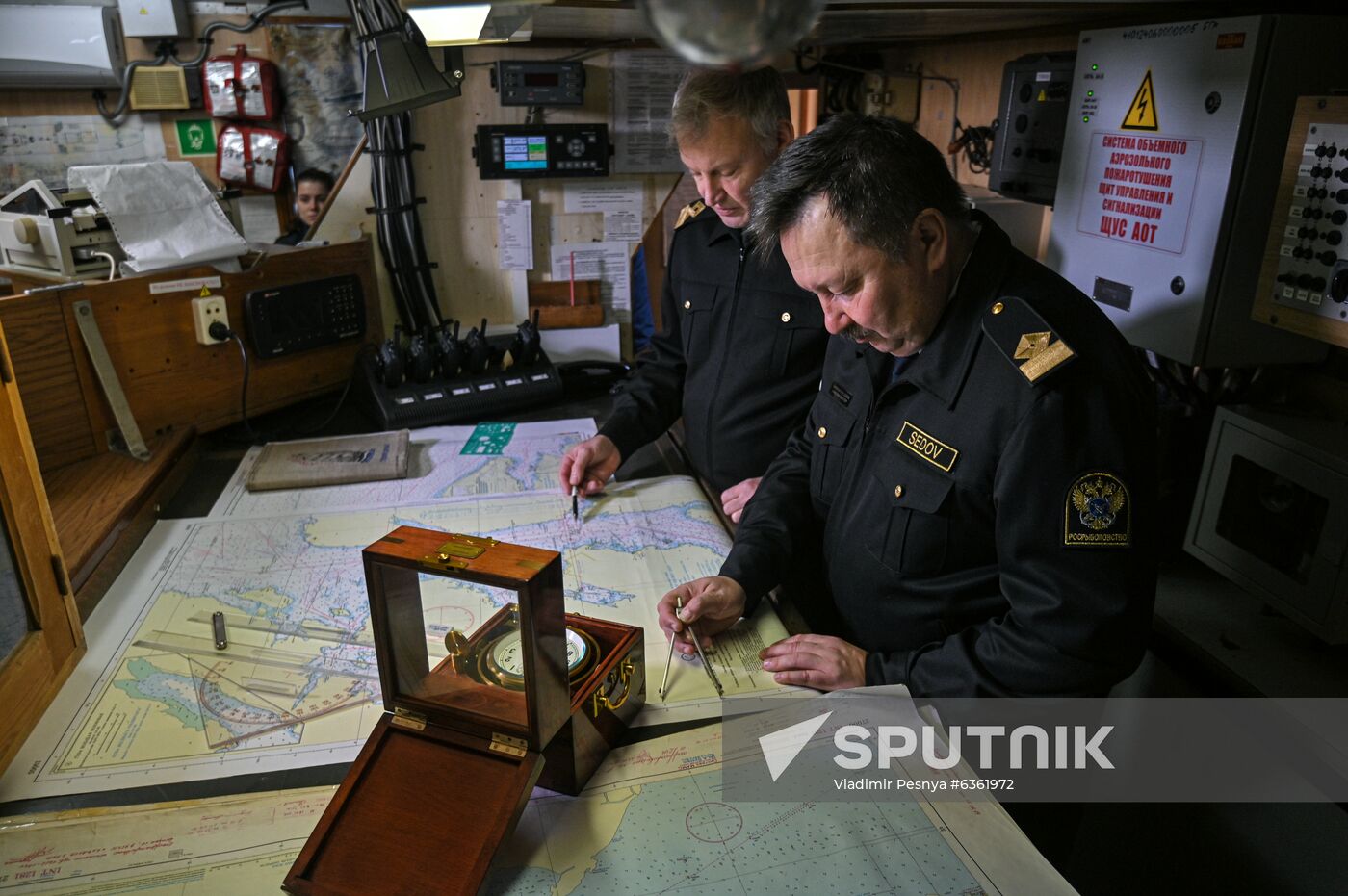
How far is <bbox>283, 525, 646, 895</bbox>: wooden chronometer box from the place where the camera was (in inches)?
32.9

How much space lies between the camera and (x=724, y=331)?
186cm

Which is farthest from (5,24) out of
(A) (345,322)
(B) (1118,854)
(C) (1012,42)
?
(B) (1118,854)

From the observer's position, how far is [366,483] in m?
1.78

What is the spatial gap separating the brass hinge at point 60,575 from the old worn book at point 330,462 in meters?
0.61

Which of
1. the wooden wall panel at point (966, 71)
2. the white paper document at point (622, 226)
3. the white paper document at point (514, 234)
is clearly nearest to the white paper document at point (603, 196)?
the white paper document at point (622, 226)

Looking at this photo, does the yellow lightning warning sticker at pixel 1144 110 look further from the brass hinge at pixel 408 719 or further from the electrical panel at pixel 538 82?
the brass hinge at pixel 408 719

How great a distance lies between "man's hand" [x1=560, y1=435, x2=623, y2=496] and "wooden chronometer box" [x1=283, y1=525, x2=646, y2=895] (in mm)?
670

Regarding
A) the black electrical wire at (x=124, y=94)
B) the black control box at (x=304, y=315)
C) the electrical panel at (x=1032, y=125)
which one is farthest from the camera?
the black electrical wire at (x=124, y=94)

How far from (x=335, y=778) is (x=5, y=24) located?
3485 millimetres

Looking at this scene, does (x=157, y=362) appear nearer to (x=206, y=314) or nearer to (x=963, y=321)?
(x=206, y=314)

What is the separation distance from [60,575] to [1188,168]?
1.81 meters

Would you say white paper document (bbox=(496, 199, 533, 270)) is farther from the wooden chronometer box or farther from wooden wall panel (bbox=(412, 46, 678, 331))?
the wooden chronometer box

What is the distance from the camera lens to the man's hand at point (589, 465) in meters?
1.68

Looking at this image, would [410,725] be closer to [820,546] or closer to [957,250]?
[820,546]
